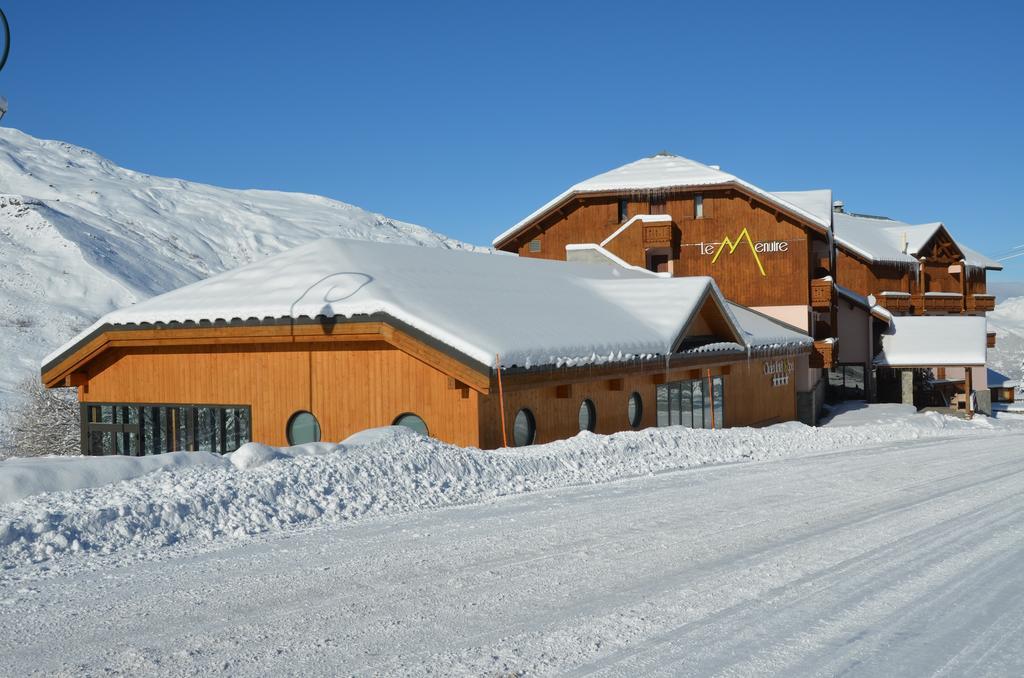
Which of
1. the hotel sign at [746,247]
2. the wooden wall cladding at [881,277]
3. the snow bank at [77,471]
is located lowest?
the snow bank at [77,471]

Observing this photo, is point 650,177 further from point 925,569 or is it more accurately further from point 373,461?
point 925,569

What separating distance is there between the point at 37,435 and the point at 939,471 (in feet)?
78.4

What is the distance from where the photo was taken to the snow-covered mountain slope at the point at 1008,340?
301 ft

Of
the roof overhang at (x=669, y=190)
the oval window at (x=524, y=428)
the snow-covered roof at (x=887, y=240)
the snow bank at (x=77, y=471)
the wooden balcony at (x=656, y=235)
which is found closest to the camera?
the snow bank at (x=77, y=471)

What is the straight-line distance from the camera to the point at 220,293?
59.8ft

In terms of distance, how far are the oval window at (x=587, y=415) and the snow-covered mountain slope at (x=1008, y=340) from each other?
71013 millimetres

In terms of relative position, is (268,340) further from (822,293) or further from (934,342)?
(934,342)

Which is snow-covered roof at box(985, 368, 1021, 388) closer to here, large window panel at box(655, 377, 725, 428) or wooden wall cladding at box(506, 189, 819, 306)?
wooden wall cladding at box(506, 189, 819, 306)

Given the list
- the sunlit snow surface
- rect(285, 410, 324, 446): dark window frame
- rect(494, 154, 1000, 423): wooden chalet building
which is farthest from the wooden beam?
rect(494, 154, 1000, 423): wooden chalet building

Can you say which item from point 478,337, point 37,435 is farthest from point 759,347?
point 37,435

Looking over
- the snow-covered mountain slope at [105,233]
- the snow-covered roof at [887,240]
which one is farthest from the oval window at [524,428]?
the snow-covered roof at [887,240]

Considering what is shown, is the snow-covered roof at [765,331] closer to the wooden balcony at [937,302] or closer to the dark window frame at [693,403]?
the dark window frame at [693,403]

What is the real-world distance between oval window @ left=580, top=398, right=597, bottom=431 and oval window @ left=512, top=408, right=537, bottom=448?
67.9 inches

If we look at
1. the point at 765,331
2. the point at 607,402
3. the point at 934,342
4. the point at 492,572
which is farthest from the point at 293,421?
the point at 934,342
